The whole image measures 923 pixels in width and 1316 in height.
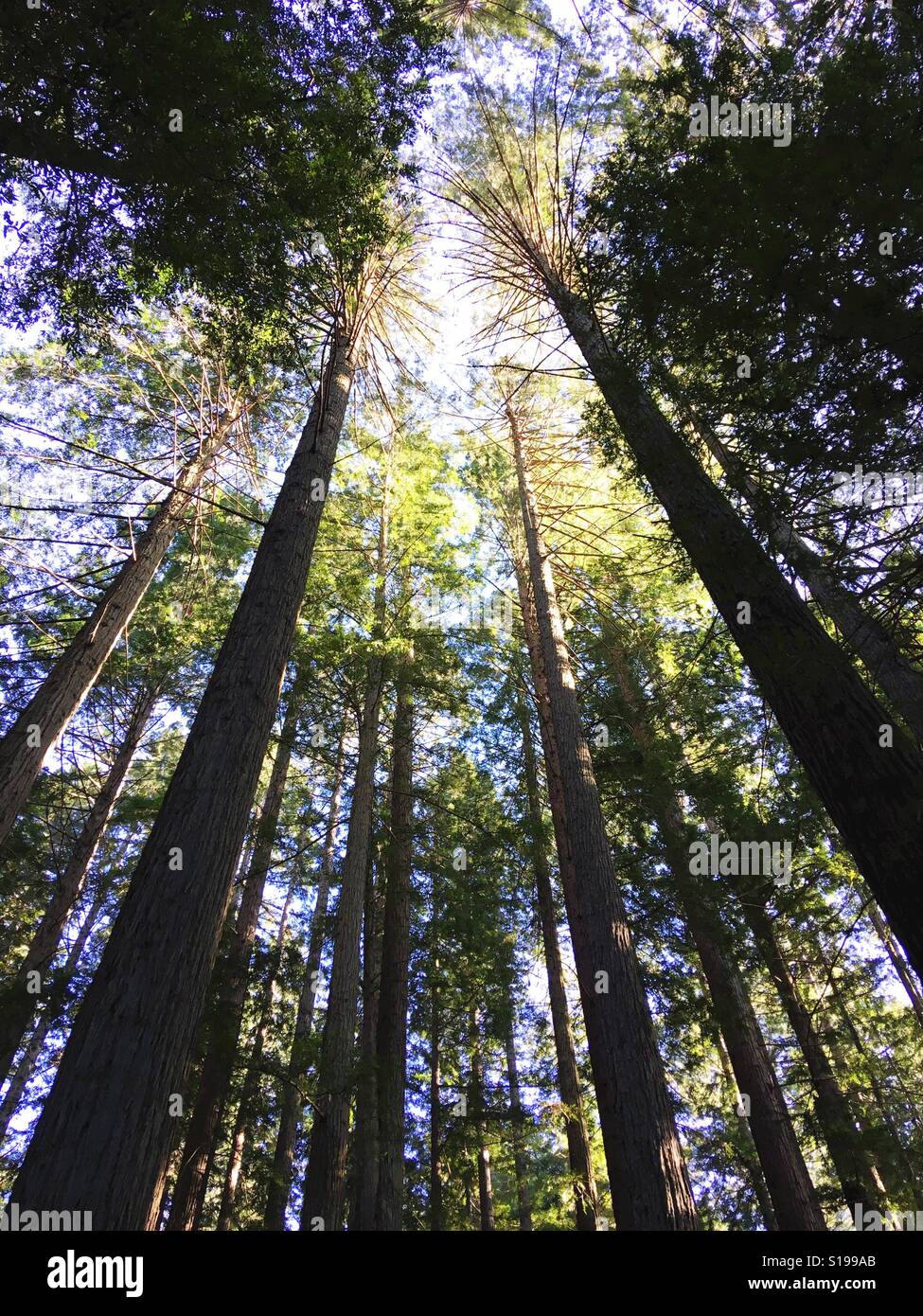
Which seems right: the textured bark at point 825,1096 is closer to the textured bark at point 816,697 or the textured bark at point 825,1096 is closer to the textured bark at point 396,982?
the textured bark at point 396,982

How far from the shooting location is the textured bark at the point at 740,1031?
273 inches

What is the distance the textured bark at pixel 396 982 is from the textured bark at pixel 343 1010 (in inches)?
23.8

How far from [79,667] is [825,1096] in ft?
35.2

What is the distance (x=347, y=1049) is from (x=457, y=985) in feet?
14.9

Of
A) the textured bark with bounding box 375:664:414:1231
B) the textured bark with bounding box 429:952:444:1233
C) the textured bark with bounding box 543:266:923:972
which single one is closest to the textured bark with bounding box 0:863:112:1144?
the textured bark with bounding box 375:664:414:1231

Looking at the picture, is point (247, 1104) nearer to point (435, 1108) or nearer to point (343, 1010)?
point (343, 1010)

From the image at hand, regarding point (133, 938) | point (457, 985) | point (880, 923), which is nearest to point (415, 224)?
point (133, 938)

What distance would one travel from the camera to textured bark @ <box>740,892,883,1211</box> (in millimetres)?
7156

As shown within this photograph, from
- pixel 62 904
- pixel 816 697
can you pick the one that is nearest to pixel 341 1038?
pixel 62 904

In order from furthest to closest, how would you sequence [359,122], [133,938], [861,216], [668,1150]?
[359,122]
[668,1150]
[861,216]
[133,938]

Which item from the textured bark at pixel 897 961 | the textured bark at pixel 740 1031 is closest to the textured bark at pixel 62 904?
the textured bark at pixel 740 1031

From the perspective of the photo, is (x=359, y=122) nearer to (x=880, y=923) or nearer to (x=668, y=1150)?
(x=668, y=1150)

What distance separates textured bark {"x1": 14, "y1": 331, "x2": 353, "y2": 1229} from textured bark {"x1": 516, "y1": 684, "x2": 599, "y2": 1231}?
5.58 meters

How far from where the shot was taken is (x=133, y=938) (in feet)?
9.64
